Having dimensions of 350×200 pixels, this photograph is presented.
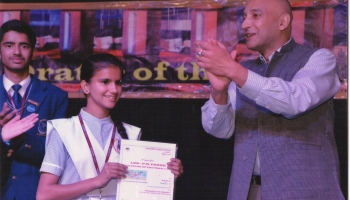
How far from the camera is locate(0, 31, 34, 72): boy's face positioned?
3113 millimetres

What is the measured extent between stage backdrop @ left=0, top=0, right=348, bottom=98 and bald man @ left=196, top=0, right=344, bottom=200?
0.76 m

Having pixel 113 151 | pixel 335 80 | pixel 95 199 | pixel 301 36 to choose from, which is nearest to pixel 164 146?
pixel 113 151

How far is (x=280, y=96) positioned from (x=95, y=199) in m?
0.98

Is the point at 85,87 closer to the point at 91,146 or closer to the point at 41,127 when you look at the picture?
the point at 91,146

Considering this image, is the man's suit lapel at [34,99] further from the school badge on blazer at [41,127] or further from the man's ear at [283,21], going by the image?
the man's ear at [283,21]

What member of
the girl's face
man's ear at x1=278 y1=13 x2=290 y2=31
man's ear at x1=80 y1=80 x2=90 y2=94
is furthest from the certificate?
man's ear at x1=278 y1=13 x2=290 y2=31

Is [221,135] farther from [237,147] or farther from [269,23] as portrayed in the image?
[269,23]

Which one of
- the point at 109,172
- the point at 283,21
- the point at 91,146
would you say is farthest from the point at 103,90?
the point at 283,21

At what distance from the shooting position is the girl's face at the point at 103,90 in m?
2.54

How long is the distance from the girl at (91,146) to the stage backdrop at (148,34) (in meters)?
0.71

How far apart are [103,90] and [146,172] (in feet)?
1.55

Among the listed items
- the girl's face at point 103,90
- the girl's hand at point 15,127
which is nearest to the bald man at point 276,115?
the girl's face at point 103,90

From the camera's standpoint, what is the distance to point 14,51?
3107 mm

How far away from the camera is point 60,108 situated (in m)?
3.16
